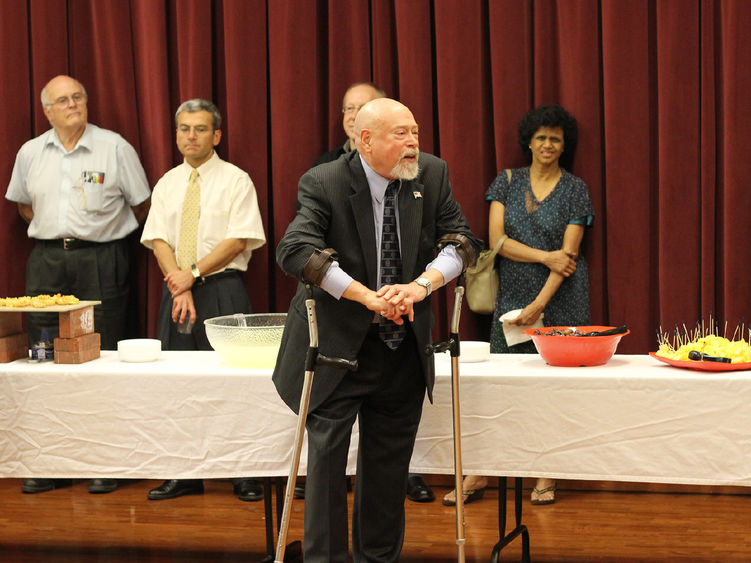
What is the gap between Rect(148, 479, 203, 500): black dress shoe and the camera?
405cm

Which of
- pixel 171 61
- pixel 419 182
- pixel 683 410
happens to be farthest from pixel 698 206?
pixel 171 61

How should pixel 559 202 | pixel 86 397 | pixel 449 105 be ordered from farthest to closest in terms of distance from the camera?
1. pixel 449 105
2. pixel 559 202
3. pixel 86 397

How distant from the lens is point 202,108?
4.38 meters

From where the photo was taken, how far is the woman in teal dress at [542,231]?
411cm

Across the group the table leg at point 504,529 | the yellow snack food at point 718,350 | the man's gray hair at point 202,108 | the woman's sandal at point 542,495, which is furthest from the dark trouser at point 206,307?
the yellow snack food at point 718,350

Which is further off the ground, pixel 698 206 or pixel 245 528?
pixel 698 206

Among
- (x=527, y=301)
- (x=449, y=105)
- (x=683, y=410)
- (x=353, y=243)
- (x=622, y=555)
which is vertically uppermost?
(x=449, y=105)

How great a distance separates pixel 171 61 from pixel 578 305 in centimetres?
242

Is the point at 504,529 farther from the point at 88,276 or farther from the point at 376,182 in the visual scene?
the point at 88,276

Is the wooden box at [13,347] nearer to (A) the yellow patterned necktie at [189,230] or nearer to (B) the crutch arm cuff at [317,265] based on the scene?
(A) the yellow patterned necktie at [189,230]

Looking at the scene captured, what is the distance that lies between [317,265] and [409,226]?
0.34 meters

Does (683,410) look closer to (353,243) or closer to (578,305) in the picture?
(353,243)

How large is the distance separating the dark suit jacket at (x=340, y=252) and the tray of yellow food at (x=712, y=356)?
2.65 ft

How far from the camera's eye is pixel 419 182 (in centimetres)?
275
